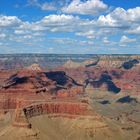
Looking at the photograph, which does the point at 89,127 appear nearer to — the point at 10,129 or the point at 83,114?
the point at 83,114

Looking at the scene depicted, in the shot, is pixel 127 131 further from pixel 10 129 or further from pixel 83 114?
pixel 10 129

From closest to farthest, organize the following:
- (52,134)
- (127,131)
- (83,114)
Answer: (52,134) < (83,114) < (127,131)

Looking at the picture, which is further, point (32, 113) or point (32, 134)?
point (32, 113)

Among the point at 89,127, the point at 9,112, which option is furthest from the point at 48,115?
the point at 9,112

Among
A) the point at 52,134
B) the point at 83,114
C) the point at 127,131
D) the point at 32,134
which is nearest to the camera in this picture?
the point at 32,134

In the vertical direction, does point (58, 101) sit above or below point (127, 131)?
above

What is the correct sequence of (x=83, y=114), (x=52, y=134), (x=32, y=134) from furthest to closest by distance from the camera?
(x=83, y=114)
(x=52, y=134)
(x=32, y=134)

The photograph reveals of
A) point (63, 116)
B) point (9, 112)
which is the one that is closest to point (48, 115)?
point (63, 116)

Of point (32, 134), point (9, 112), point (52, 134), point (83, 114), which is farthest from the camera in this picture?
point (9, 112)

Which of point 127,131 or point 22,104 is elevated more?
point 22,104
